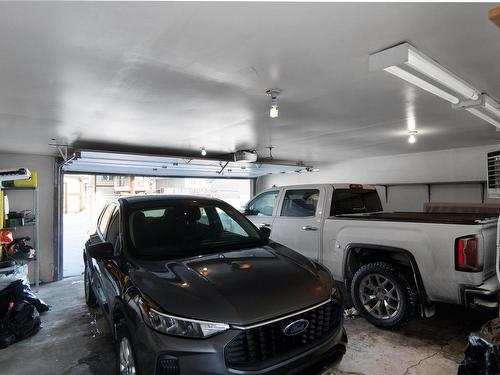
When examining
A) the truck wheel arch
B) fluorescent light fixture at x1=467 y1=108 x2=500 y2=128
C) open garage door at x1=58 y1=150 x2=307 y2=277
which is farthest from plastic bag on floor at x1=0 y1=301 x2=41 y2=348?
fluorescent light fixture at x1=467 y1=108 x2=500 y2=128

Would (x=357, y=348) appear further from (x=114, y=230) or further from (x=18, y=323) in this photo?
(x=18, y=323)

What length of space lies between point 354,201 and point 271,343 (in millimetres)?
3515

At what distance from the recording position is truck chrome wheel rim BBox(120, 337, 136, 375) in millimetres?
2223

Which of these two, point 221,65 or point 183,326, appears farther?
point 221,65

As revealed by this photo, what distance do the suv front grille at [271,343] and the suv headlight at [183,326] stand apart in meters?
0.13


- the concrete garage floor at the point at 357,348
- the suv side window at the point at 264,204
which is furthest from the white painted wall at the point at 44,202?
the suv side window at the point at 264,204

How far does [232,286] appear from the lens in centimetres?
211

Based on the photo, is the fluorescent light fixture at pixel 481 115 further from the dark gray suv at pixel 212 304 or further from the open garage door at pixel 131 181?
the open garage door at pixel 131 181

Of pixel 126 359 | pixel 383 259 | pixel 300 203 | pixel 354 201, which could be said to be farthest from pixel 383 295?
pixel 126 359

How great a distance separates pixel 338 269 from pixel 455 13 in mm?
3227

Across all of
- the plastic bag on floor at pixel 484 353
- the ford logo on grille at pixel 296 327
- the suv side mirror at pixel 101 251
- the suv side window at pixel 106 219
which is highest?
the suv side window at pixel 106 219

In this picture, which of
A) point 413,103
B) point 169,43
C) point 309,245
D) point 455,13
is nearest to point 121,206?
point 169,43

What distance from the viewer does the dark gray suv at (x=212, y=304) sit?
1854mm

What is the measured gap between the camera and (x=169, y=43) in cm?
223
